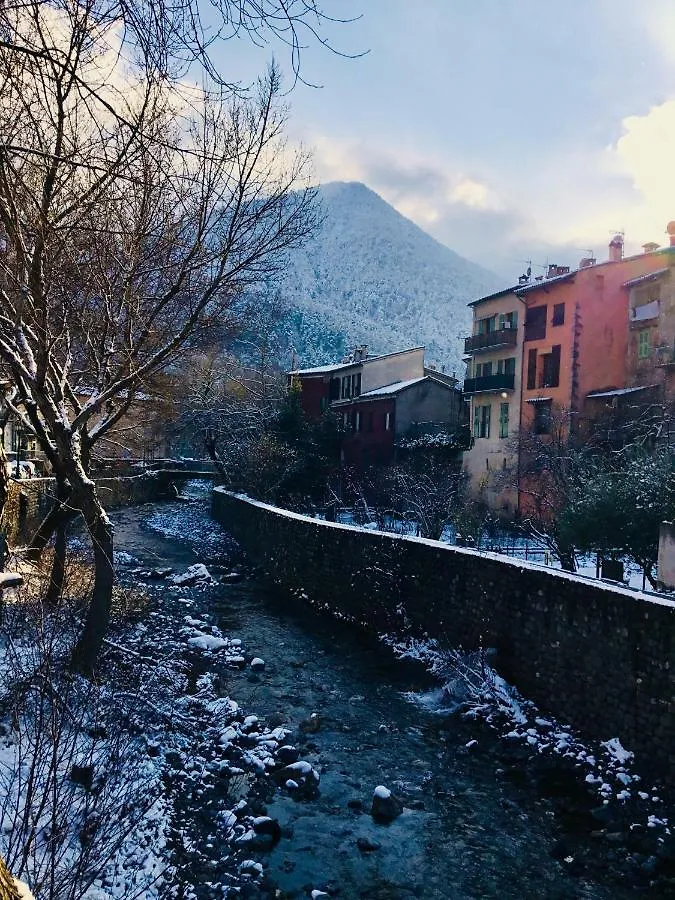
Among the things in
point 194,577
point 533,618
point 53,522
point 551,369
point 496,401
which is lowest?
point 194,577

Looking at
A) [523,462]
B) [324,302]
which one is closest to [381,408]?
[523,462]

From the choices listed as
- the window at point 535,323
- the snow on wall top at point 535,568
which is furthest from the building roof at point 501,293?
the snow on wall top at point 535,568

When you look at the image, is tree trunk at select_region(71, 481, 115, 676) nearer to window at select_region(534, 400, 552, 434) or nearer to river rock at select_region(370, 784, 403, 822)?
river rock at select_region(370, 784, 403, 822)

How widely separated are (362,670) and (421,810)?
5018mm

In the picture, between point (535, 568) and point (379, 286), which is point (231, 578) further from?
point (379, 286)

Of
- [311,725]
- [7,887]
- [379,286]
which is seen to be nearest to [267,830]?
[311,725]

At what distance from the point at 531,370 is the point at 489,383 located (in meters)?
2.03

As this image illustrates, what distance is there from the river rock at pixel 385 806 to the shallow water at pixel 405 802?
9 cm

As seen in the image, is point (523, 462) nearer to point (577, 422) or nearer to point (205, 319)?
point (577, 422)

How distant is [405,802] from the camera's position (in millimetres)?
8273

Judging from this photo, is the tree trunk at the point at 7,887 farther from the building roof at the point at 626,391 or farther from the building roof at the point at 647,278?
the building roof at the point at 647,278

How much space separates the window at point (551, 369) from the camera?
28.5 meters

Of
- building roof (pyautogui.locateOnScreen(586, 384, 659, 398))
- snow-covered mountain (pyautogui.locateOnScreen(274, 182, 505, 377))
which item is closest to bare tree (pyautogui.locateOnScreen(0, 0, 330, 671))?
building roof (pyautogui.locateOnScreen(586, 384, 659, 398))

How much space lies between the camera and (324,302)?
116 meters
